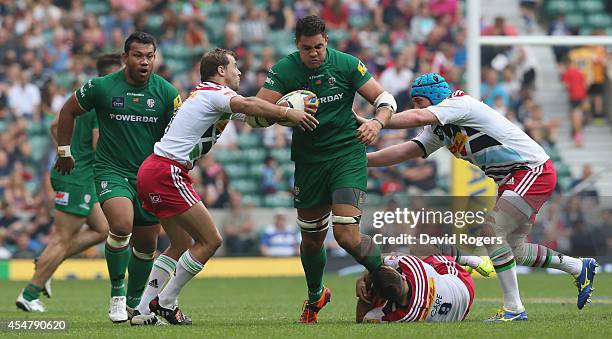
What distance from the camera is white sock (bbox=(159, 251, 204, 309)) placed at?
9.20 meters

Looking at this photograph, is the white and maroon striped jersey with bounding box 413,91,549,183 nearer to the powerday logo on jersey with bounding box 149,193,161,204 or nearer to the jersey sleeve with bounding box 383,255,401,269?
the jersey sleeve with bounding box 383,255,401,269

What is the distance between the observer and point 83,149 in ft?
39.6

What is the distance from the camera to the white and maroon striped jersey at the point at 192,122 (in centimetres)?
917

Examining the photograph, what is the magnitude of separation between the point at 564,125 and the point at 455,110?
40.3 feet

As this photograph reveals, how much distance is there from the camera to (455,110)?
9.34 meters

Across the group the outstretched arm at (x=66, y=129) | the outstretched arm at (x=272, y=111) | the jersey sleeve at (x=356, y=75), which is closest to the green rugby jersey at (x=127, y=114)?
the outstretched arm at (x=66, y=129)

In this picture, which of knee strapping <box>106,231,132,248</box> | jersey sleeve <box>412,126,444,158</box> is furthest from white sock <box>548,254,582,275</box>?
knee strapping <box>106,231,132,248</box>

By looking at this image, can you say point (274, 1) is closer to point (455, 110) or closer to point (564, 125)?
point (564, 125)

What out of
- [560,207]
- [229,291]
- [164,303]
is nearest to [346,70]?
[164,303]

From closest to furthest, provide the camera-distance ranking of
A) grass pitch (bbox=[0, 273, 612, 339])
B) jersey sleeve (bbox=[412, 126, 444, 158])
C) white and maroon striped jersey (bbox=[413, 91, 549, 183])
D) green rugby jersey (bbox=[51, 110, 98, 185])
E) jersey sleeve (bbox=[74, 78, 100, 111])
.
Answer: grass pitch (bbox=[0, 273, 612, 339]) → white and maroon striped jersey (bbox=[413, 91, 549, 183]) → jersey sleeve (bbox=[74, 78, 100, 111]) → jersey sleeve (bbox=[412, 126, 444, 158]) → green rugby jersey (bbox=[51, 110, 98, 185])

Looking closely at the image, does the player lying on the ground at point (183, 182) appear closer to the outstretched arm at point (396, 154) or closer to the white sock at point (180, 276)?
the white sock at point (180, 276)

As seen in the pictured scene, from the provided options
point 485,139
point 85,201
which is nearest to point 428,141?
point 485,139

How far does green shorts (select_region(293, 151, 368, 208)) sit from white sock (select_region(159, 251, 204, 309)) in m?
1.08

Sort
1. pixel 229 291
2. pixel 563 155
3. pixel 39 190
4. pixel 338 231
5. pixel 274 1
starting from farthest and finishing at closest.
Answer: pixel 274 1 → pixel 563 155 → pixel 39 190 → pixel 229 291 → pixel 338 231
